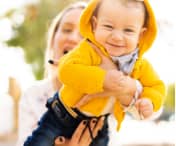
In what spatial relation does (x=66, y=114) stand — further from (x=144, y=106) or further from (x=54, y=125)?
(x=144, y=106)

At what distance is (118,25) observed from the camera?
748mm

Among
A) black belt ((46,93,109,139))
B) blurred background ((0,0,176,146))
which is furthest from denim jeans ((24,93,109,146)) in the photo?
blurred background ((0,0,176,146))

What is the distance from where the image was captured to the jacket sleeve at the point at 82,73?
73 centimetres

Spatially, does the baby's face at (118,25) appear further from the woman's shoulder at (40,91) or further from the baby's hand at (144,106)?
the woman's shoulder at (40,91)

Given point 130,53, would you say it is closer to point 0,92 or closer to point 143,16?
point 143,16

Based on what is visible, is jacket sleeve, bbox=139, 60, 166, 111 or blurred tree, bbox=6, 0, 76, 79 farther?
blurred tree, bbox=6, 0, 76, 79

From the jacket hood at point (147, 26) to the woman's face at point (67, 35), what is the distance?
409 millimetres

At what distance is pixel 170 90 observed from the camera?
2.13m

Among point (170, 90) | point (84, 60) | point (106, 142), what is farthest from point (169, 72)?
point (84, 60)

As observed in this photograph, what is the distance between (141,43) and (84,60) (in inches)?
4.6

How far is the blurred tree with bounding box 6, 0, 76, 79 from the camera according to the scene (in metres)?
2.19

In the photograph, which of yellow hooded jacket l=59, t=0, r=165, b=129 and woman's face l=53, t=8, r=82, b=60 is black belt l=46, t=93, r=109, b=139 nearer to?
yellow hooded jacket l=59, t=0, r=165, b=129

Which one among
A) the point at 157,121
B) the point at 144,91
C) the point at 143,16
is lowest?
the point at 157,121

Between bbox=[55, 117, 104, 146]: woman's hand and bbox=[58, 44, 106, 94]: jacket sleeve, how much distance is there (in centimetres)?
10
